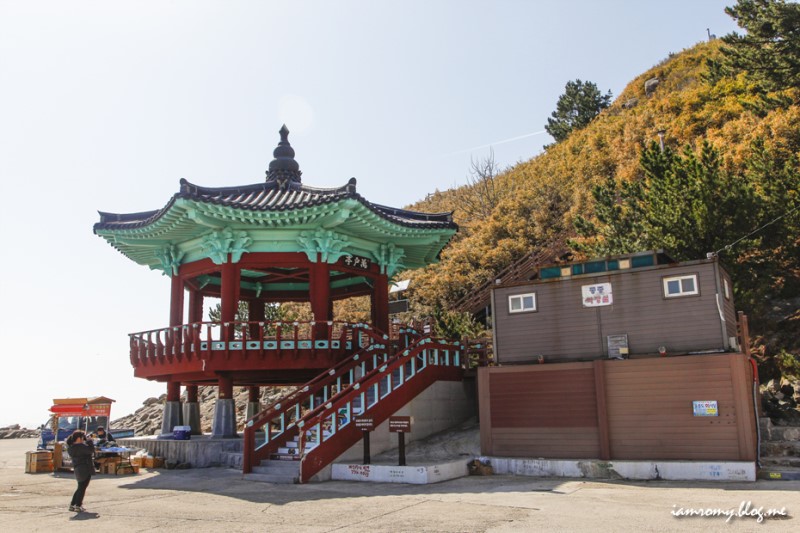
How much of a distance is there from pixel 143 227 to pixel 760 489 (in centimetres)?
1980

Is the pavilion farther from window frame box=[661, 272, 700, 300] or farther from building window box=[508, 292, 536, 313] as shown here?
window frame box=[661, 272, 700, 300]

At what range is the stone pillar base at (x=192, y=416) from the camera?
24.3 meters

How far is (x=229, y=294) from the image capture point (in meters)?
21.9

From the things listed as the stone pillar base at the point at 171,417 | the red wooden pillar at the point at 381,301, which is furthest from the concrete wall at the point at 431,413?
the stone pillar base at the point at 171,417

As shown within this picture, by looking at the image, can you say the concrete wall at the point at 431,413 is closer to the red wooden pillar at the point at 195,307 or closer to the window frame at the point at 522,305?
the window frame at the point at 522,305

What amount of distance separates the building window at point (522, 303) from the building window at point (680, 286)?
140 inches

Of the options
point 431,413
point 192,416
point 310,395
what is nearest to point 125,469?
point 192,416

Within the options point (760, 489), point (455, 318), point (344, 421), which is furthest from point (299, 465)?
point (455, 318)

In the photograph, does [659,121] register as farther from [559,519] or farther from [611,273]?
[559,519]

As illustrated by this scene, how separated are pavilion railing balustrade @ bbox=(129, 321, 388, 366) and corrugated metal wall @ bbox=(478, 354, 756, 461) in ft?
18.4

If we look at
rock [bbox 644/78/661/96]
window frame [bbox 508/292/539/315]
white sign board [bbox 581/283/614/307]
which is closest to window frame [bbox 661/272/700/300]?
white sign board [bbox 581/283/614/307]

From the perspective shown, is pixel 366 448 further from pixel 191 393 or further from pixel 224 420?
pixel 191 393

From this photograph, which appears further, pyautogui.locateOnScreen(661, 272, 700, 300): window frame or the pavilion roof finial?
the pavilion roof finial

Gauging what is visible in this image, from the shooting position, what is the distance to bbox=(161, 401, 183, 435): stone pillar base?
78.2ft
